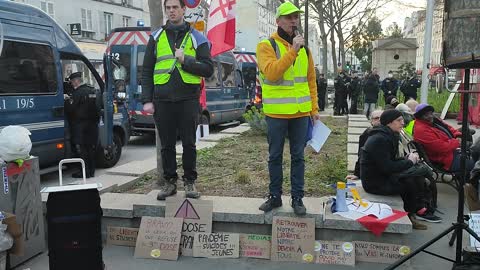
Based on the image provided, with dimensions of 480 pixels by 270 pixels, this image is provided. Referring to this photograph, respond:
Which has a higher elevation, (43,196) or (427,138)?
(427,138)

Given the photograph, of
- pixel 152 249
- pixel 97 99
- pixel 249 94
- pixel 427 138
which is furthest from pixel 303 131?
pixel 249 94

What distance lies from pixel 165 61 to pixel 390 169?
2548 millimetres

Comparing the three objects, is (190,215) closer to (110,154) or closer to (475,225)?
(475,225)

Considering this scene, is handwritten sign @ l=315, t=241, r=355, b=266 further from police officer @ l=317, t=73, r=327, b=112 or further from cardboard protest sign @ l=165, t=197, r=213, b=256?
police officer @ l=317, t=73, r=327, b=112

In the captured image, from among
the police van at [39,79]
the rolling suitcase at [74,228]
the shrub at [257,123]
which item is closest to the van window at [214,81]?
the shrub at [257,123]

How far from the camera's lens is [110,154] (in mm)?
A: 8586

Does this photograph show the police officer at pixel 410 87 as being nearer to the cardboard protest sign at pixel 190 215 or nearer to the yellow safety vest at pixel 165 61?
the yellow safety vest at pixel 165 61

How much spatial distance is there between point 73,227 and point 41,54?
4304 millimetres

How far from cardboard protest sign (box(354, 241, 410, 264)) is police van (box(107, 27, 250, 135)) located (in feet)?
13.6

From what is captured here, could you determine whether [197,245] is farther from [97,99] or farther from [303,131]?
[97,99]

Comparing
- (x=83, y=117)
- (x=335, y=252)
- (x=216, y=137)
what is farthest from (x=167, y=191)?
(x=216, y=137)

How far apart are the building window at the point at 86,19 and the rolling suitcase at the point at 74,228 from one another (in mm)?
31357

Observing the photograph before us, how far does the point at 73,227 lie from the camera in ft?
11.8

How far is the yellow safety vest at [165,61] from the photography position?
4.38 m
